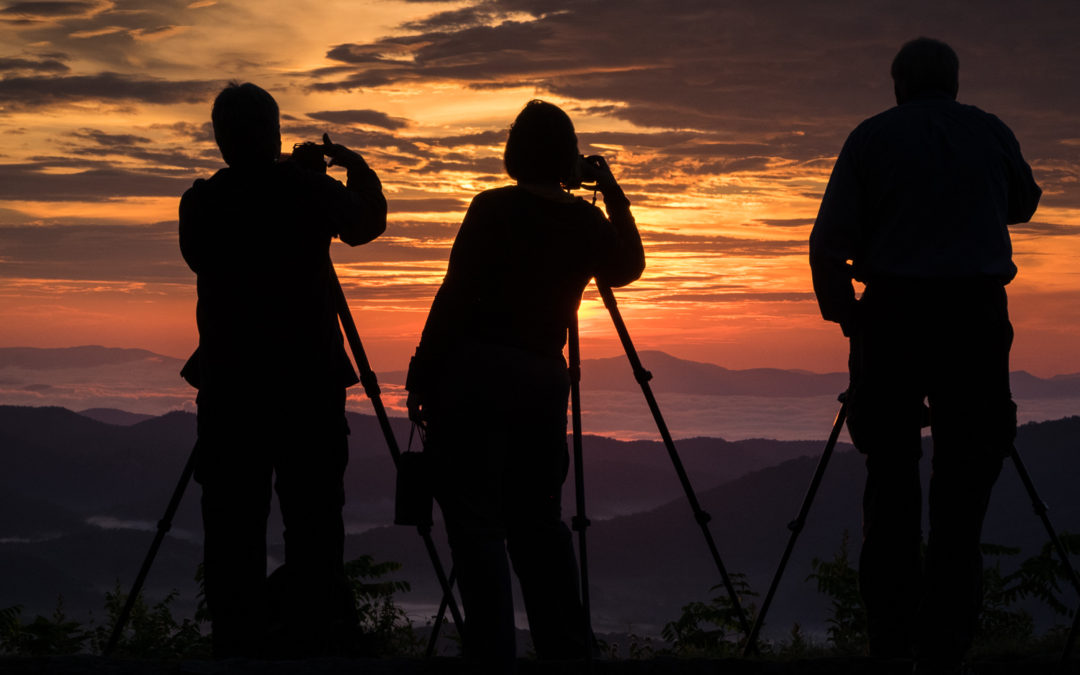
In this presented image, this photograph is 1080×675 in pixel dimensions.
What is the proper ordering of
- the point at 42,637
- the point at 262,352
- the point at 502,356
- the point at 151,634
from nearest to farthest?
the point at 502,356
the point at 262,352
the point at 42,637
the point at 151,634

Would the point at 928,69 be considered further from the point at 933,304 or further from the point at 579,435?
the point at 579,435

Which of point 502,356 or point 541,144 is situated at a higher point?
point 541,144

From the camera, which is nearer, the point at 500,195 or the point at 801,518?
the point at 500,195

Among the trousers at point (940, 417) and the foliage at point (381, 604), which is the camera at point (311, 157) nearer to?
the trousers at point (940, 417)

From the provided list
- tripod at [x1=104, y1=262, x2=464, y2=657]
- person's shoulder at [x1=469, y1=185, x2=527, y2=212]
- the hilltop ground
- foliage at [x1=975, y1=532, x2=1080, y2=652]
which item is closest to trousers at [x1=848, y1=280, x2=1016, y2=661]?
the hilltop ground

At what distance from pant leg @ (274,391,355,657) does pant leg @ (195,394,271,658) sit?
130 mm

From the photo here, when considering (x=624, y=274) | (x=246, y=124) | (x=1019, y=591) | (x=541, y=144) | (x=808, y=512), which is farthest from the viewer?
(x=1019, y=591)

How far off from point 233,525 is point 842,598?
4693mm

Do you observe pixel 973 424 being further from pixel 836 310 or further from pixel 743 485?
pixel 743 485

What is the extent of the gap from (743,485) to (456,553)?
148349 millimetres

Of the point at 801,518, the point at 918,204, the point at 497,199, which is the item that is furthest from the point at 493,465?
the point at 918,204

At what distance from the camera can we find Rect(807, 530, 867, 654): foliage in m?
7.26

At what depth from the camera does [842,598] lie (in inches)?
292

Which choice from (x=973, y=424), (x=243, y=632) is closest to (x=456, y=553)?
(x=243, y=632)
